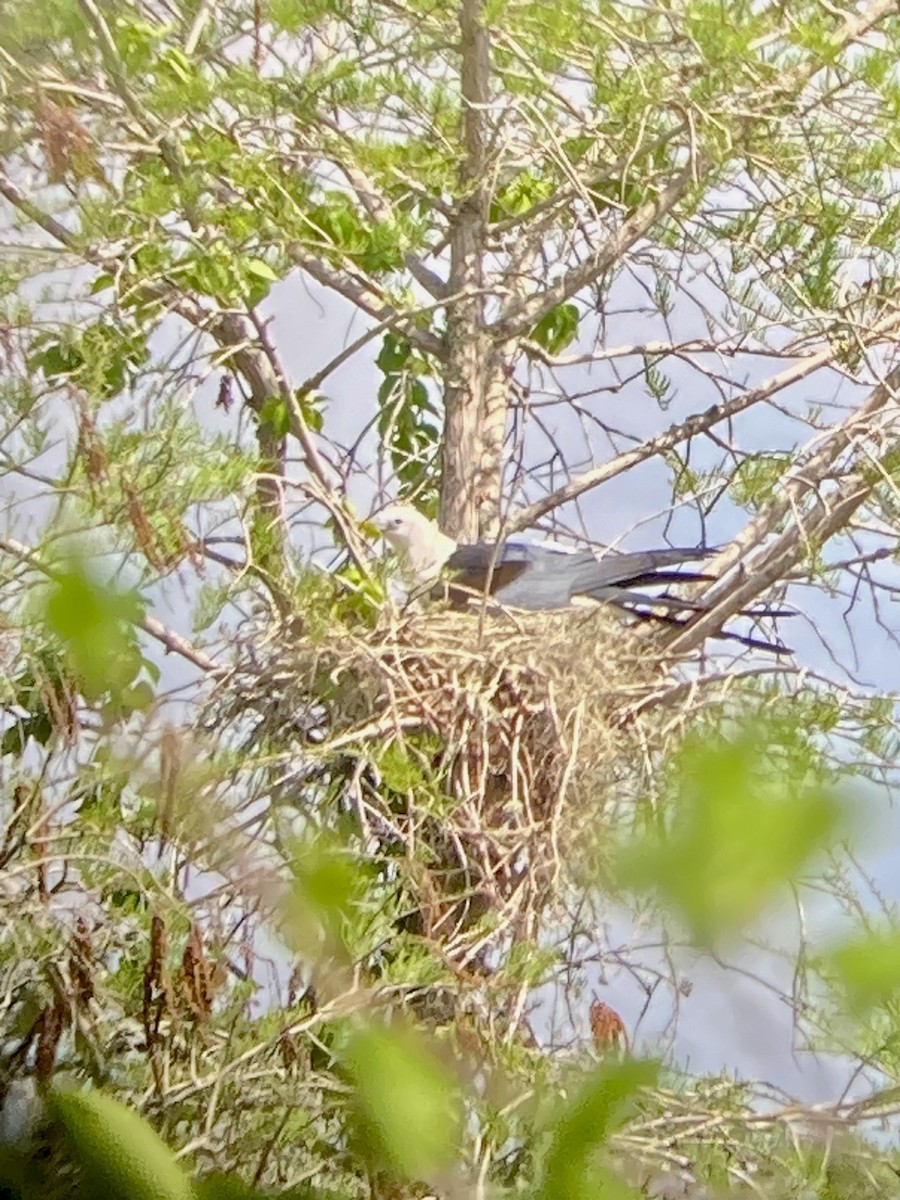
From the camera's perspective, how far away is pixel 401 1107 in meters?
0.46

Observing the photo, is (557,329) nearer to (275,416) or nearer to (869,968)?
(275,416)

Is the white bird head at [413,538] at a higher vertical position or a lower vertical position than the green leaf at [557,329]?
lower

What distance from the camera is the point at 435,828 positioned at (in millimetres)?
712

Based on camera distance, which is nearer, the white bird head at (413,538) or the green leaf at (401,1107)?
the green leaf at (401,1107)

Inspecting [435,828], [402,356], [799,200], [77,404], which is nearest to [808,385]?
[799,200]

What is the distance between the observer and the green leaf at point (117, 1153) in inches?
14.8

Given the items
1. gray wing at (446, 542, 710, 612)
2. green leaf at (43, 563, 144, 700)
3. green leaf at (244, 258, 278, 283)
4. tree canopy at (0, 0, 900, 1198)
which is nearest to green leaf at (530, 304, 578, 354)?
tree canopy at (0, 0, 900, 1198)

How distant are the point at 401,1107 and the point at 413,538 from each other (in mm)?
523

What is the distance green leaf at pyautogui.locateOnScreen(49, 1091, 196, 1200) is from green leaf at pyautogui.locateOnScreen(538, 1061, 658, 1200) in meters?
0.12

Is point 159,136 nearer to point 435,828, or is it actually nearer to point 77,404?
point 77,404

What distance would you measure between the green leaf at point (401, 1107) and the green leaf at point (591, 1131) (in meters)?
0.04

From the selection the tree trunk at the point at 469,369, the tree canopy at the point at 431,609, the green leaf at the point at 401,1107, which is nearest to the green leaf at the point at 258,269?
the tree canopy at the point at 431,609

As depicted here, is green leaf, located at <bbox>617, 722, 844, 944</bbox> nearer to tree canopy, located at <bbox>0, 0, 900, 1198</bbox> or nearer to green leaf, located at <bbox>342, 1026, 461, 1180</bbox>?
tree canopy, located at <bbox>0, 0, 900, 1198</bbox>

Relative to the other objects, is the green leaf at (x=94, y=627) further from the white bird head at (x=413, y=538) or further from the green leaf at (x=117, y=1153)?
the white bird head at (x=413, y=538)
